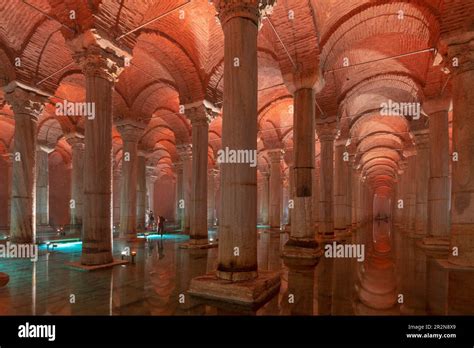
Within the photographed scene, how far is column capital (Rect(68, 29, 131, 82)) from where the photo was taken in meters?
7.50

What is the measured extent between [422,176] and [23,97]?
712 inches

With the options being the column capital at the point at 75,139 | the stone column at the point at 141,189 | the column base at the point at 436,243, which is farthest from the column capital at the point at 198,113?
the column base at the point at 436,243

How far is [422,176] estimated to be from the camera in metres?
15.5

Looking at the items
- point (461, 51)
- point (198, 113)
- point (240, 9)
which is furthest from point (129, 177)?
point (461, 51)

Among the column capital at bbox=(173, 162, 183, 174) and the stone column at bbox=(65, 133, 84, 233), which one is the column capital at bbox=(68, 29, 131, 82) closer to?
the stone column at bbox=(65, 133, 84, 233)

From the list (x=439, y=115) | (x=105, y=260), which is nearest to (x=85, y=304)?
(x=105, y=260)

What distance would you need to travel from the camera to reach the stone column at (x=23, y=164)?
10.1 m

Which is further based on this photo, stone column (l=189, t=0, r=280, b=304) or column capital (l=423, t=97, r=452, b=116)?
column capital (l=423, t=97, r=452, b=116)

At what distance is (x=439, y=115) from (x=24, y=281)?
561 inches

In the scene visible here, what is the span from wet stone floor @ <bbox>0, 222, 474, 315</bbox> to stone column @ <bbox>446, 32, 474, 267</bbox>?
2.26ft

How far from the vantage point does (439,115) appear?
11625 mm

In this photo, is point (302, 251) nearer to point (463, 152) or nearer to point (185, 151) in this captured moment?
point (463, 152)

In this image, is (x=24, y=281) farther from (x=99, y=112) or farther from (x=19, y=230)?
(x=19, y=230)

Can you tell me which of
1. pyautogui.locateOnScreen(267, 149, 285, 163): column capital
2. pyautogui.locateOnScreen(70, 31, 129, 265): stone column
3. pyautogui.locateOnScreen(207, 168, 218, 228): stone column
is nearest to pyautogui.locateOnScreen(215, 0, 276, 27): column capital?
pyautogui.locateOnScreen(70, 31, 129, 265): stone column
